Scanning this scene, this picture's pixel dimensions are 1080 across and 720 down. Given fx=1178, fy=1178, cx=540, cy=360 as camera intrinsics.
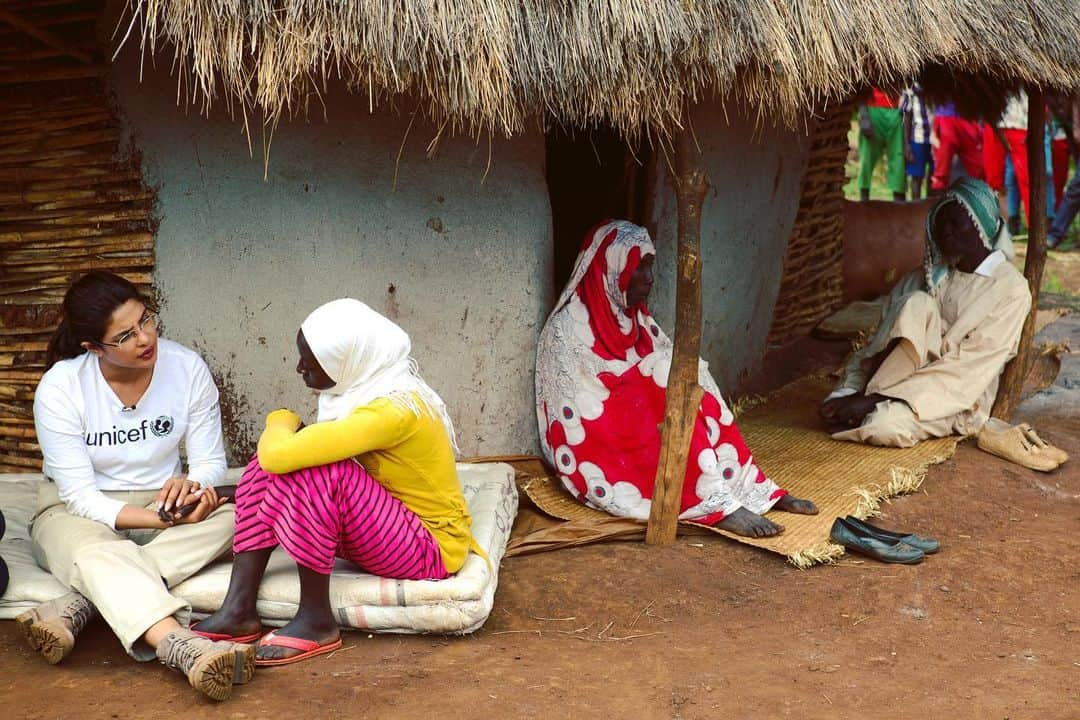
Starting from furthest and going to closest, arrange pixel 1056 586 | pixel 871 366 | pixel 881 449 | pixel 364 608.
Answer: pixel 871 366 < pixel 881 449 < pixel 1056 586 < pixel 364 608

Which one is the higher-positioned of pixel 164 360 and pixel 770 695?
pixel 164 360

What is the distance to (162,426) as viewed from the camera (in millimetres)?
3781

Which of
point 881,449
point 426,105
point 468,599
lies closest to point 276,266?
point 426,105

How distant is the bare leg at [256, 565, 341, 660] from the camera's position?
3.42 meters

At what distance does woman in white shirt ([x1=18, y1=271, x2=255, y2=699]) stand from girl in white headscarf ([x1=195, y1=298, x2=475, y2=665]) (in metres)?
0.22

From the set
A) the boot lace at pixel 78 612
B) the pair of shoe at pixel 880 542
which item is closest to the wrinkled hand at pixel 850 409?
the pair of shoe at pixel 880 542

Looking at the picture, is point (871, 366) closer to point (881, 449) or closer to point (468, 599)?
point (881, 449)

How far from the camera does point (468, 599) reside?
3.59 metres

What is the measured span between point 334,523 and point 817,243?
5295 millimetres

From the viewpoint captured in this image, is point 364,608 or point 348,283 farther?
point 348,283

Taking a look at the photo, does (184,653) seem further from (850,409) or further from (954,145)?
(954,145)

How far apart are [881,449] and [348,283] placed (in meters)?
2.61

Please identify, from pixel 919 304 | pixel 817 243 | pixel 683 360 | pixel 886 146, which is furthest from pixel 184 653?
pixel 886 146

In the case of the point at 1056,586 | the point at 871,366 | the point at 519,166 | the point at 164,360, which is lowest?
the point at 1056,586
